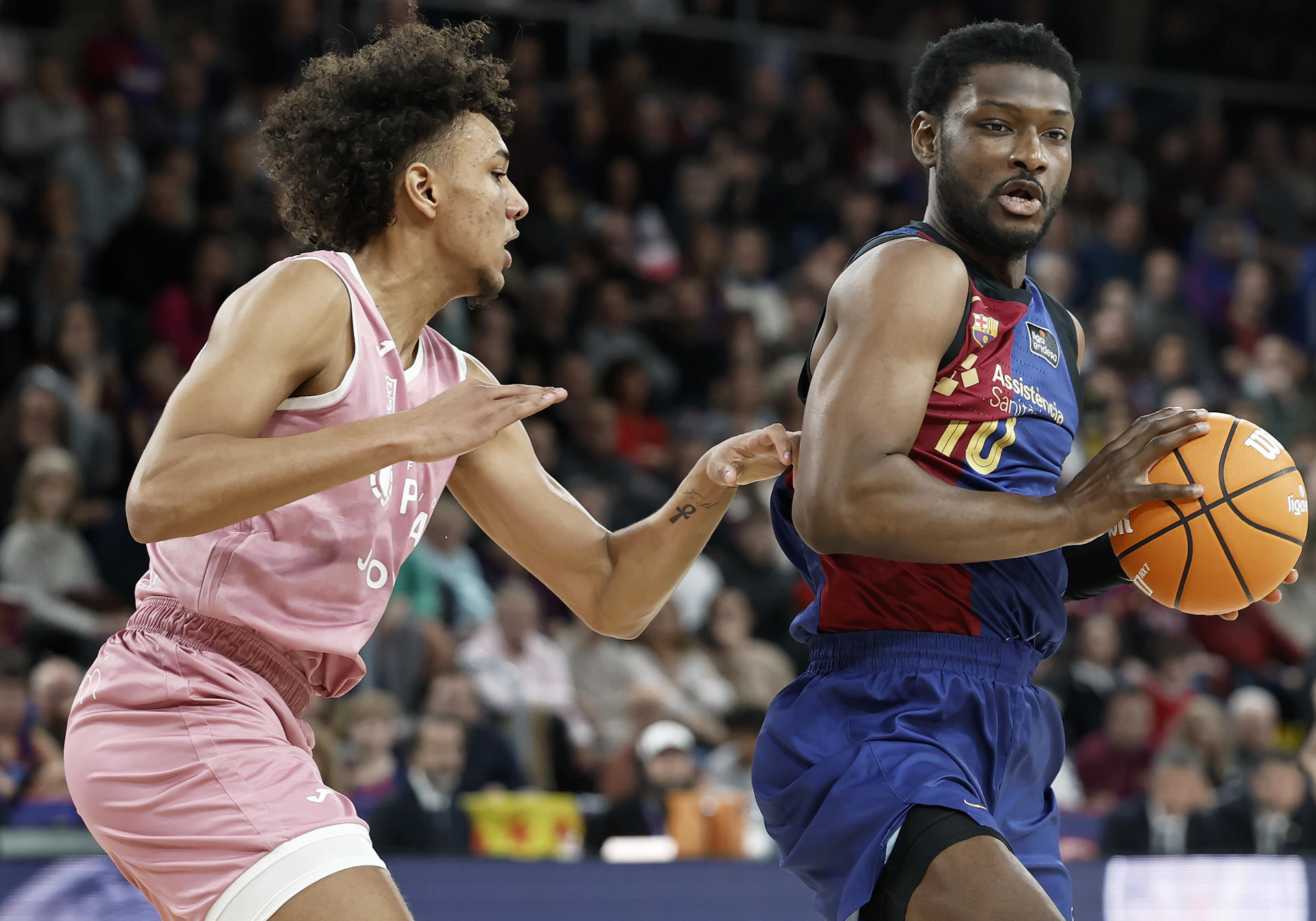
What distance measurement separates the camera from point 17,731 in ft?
20.7


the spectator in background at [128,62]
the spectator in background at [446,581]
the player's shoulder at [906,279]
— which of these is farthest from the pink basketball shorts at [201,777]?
the spectator in background at [128,62]

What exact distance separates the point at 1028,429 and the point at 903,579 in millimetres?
401

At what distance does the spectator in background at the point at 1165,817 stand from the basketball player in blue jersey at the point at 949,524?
4.55m

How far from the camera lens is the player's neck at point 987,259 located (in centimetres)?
321

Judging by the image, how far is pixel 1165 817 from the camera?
7598 mm

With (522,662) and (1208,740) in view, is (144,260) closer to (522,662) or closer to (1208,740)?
→ (522,662)

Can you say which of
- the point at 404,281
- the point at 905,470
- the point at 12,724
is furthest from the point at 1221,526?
the point at 12,724

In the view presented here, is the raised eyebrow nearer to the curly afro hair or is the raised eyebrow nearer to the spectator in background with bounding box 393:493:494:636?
the curly afro hair

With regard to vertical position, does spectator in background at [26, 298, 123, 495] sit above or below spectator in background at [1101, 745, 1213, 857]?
above

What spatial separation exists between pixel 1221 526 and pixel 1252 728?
5981mm

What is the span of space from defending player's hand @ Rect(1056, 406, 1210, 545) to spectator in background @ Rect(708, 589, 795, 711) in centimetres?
574

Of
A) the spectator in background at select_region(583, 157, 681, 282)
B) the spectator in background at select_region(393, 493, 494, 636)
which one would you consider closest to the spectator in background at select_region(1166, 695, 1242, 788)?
the spectator in background at select_region(393, 493, 494, 636)

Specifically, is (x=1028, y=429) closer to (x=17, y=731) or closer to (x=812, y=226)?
(x=17, y=731)

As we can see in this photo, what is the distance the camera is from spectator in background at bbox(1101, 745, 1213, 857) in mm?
7484
